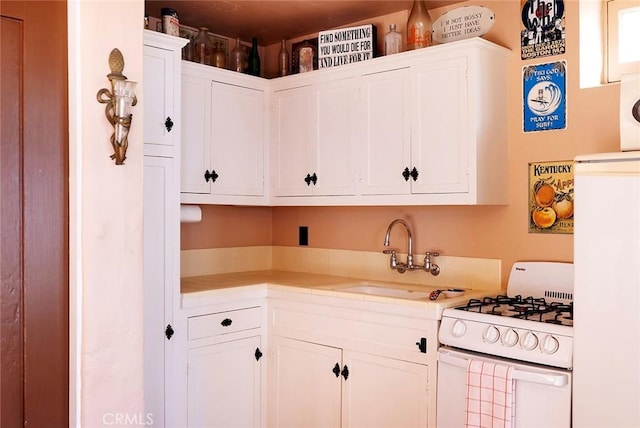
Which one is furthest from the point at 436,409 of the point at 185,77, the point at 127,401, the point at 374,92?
the point at 185,77

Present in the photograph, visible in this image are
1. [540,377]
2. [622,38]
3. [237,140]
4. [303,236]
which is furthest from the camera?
[303,236]

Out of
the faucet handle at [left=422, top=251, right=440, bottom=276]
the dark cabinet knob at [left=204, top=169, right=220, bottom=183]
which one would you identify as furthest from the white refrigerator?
the dark cabinet knob at [left=204, top=169, right=220, bottom=183]

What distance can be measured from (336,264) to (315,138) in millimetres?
808

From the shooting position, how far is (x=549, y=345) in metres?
2.27

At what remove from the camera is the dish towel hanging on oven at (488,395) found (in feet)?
7.53

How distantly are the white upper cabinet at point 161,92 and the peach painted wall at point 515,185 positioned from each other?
0.81m

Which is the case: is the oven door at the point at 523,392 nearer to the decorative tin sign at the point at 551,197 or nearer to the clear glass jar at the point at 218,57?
the decorative tin sign at the point at 551,197

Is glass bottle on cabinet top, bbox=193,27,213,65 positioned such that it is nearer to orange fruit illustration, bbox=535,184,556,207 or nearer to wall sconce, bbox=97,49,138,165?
wall sconce, bbox=97,49,138,165

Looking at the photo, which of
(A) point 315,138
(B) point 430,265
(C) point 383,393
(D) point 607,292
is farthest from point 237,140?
(D) point 607,292

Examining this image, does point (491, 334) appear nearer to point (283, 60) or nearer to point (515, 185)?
point (515, 185)

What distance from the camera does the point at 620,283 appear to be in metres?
2.08

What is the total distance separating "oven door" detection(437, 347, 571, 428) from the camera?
2221 mm

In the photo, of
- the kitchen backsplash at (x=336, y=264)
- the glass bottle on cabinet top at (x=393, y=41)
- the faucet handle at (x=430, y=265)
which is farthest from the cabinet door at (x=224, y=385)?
the glass bottle on cabinet top at (x=393, y=41)

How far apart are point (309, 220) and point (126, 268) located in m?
1.67
